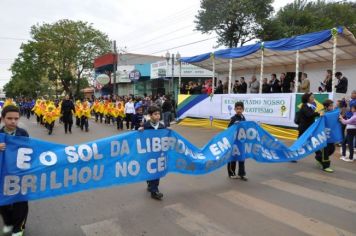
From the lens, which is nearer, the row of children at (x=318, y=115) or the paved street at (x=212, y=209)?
the paved street at (x=212, y=209)

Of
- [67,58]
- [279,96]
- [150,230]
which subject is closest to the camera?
[150,230]

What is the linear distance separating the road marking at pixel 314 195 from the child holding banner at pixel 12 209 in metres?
4.46

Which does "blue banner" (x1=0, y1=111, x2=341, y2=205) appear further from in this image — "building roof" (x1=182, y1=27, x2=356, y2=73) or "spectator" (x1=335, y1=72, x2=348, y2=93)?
"building roof" (x1=182, y1=27, x2=356, y2=73)

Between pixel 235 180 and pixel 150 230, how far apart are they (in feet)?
9.74

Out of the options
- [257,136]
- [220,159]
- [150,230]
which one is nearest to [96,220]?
[150,230]

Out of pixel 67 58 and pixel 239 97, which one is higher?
pixel 67 58

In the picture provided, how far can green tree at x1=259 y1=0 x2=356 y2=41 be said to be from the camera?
113 feet

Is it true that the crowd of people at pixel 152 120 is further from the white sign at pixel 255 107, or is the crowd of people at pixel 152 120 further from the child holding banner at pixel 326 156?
the white sign at pixel 255 107

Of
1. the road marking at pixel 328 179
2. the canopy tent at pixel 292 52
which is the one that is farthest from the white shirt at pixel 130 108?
the road marking at pixel 328 179

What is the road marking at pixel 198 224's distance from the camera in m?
4.39

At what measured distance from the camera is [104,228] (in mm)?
4516

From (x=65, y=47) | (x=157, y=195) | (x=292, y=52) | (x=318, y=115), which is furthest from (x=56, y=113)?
(x=65, y=47)

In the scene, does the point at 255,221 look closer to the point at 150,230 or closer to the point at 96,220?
the point at 150,230

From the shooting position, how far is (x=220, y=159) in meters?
6.57
